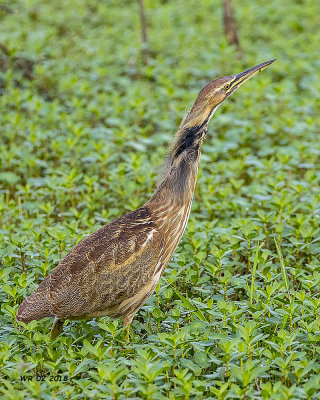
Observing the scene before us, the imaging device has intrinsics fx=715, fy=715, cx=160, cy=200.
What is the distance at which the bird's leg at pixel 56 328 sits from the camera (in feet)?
14.0

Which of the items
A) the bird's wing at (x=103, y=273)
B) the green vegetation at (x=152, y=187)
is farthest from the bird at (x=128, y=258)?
the green vegetation at (x=152, y=187)

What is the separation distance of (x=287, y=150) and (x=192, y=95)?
1797 millimetres

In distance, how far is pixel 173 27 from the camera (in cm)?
1177

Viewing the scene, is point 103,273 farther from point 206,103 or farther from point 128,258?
point 206,103

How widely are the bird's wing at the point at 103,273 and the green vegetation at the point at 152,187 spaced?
20 cm

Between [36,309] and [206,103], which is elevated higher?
[206,103]

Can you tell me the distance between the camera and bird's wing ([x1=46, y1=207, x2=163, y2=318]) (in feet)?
13.6

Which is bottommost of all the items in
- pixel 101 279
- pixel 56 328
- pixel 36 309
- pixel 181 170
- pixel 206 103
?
pixel 56 328

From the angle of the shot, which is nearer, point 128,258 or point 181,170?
point 128,258

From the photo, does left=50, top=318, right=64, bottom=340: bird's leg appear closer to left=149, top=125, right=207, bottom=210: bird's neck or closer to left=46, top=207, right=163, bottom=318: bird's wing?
left=46, top=207, right=163, bottom=318: bird's wing

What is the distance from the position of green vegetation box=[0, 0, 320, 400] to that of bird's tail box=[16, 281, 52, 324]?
0.25 feet

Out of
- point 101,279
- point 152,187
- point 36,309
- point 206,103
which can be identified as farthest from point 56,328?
point 152,187

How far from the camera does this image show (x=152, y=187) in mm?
6516

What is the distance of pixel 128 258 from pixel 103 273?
6.7 inches
